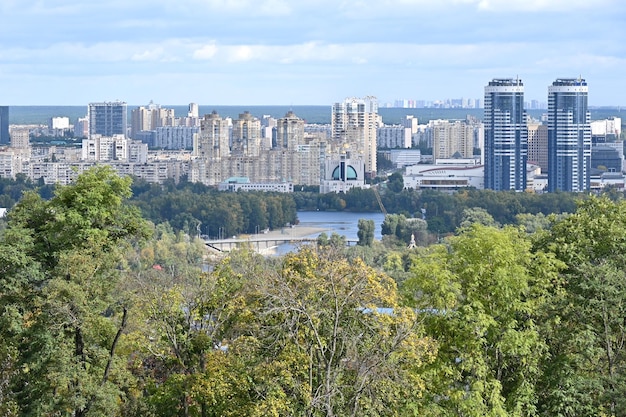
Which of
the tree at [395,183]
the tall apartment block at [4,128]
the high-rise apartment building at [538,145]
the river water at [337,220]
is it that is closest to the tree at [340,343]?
the river water at [337,220]

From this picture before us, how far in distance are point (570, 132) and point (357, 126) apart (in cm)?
1379

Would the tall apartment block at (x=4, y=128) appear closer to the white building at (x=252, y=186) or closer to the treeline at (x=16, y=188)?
the treeline at (x=16, y=188)

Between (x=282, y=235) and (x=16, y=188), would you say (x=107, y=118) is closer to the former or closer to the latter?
(x=16, y=188)

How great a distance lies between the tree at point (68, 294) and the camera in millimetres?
8875

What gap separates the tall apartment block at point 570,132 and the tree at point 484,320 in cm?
5308

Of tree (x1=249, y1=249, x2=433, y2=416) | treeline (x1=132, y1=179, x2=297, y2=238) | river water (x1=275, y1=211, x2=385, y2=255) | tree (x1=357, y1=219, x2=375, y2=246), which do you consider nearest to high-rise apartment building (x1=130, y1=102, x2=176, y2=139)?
river water (x1=275, y1=211, x2=385, y2=255)

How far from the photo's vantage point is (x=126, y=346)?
31.8ft

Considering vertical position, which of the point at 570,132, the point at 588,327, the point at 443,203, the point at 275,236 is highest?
the point at 570,132

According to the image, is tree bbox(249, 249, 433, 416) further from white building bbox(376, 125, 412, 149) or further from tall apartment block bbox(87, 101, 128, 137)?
tall apartment block bbox(87, 101, 128, 137)

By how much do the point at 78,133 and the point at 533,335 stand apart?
319ft

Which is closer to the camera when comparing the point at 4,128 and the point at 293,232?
the point at 293,232

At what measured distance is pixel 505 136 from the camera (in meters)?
63.4

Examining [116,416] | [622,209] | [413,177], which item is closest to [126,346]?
[116,416]

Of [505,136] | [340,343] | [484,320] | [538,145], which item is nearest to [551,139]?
[505,136]
